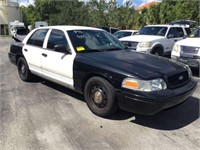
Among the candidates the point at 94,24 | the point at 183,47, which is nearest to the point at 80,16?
the point at 94,24

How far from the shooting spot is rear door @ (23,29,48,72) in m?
5.89

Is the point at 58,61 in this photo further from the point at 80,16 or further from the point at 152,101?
the point at 80,16

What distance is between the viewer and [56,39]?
18.1 ft

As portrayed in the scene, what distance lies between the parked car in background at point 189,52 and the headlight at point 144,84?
3.70 meters

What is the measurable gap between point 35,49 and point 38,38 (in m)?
0.32

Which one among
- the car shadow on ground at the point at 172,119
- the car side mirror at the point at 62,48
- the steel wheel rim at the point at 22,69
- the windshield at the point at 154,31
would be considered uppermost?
the windshield at the point at 154,31

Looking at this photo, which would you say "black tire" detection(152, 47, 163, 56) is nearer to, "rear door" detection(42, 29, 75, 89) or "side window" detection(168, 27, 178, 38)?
"side window" detection(168, 27, 178, 38)

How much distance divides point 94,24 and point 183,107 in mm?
23236

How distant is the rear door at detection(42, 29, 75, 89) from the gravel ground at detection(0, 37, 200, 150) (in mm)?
511

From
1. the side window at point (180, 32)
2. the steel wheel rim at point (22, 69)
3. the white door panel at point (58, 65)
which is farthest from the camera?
the side window at point (180, 32)

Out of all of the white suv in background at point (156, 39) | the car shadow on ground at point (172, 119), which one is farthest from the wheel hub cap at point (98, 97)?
the white suv in background at point (156, 39)

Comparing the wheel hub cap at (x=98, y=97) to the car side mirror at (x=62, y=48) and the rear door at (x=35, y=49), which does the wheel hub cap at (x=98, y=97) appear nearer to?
the car side mirror at (x=62, y=48)

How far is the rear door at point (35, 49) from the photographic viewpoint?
5895 millimetres

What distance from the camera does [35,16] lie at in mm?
55469
